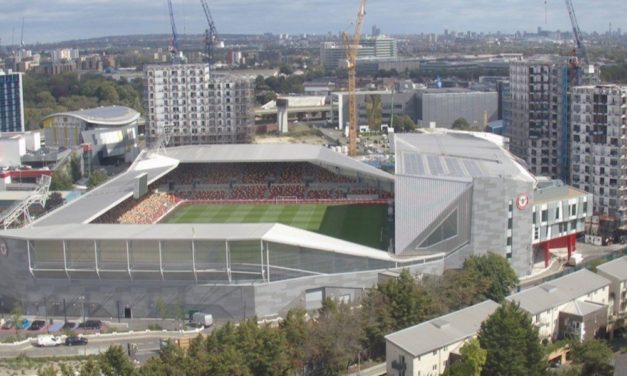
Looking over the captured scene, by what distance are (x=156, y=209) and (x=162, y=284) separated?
10.3 metres

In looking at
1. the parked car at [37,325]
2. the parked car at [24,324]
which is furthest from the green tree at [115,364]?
the parked car at [24,324]

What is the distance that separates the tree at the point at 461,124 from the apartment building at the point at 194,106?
1225 cm

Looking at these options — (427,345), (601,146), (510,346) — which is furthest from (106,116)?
(510,346)

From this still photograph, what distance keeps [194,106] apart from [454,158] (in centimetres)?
1787

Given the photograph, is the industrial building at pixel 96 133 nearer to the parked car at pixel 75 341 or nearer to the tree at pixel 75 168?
the tree at pixel 75 168

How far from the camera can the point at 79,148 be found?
38.5m

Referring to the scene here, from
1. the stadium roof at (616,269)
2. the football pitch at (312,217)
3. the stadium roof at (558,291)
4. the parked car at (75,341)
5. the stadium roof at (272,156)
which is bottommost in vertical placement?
the parked car at (75,341)

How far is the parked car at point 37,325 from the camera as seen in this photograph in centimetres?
1839

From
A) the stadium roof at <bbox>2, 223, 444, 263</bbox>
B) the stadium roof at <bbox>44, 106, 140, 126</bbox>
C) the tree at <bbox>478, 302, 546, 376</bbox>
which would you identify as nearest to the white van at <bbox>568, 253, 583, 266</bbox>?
the stadium roof at <bbox>2, 223, 444, 263</bbox>

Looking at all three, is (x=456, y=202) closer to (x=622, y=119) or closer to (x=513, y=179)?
(x=513, y=179)

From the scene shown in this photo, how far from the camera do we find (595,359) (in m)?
15.0

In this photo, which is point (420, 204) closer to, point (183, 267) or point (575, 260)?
point (575, 260)

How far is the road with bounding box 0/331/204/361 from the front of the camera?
16656 mm

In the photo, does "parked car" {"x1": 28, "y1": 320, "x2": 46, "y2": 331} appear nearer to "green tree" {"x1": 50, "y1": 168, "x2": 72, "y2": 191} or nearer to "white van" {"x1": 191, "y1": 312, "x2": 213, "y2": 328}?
"white van" {"x1": 191, "y1": 312, "x2": 213, "y2": 328}
